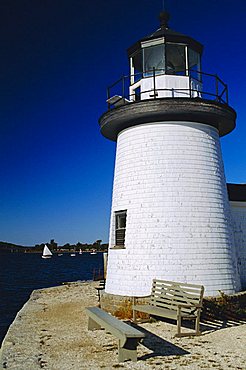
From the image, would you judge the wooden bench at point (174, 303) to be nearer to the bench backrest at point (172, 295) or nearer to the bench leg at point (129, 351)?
the bench backrest at point (172, 295)

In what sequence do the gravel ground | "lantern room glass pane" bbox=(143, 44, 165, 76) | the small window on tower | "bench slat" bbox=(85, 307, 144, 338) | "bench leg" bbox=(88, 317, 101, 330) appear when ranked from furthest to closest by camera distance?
the small window on tower
"lantern room glass pane" bbox=(143, 44, 165, 76)
"bench leg" bbox=(88, 317, 101, 330)
the gravel ground
"bench slat" bbox=(85, 307, 144, 338)

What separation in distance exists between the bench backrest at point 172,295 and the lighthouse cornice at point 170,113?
4422mm

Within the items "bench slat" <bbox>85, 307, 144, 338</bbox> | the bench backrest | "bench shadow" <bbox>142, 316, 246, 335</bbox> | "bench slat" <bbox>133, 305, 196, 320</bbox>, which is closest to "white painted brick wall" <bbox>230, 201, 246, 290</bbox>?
"bench shadow" <bbox>142, 316, 246, 335</bbox>

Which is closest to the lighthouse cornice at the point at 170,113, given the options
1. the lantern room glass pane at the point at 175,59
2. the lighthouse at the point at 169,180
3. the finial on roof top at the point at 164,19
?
the lighthouse at the point at 169,180

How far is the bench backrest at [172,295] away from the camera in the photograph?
361 inches

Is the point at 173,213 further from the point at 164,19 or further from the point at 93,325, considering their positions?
the point at 164,19

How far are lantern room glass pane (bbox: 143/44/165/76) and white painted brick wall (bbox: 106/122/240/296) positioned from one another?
1.67m

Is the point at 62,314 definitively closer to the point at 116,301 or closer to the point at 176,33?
the point at 116,301

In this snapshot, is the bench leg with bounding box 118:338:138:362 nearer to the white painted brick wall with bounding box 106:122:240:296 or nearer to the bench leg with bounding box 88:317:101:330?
the bench leg with bounding box 88:317:101:330

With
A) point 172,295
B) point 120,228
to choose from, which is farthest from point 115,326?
point 120,228

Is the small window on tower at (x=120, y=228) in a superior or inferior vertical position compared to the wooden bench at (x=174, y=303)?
superior

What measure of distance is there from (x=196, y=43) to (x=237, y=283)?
6.91m

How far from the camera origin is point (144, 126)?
11.7 m

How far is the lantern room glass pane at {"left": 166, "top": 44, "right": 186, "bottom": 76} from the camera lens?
11.9 m
